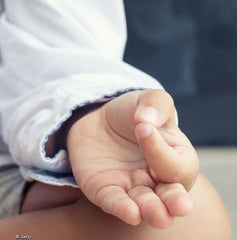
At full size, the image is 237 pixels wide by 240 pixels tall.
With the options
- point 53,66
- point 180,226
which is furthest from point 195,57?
point 180,226

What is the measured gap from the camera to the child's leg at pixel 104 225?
0.35 metres

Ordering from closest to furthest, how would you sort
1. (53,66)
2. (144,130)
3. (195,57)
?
1. (144,130)
2. (53,66)
3. (195,57)

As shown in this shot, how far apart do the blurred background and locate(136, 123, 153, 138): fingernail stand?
71cm

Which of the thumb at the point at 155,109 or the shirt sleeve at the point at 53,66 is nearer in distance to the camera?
the thumb at the point at 155,109

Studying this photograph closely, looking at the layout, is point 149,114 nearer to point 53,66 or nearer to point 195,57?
point 53,66

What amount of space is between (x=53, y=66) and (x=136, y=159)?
178mm

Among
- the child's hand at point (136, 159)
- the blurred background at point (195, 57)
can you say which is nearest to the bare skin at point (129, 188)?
the child's hand at point (136, 159)

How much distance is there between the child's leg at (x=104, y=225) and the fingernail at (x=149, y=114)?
0.29 feet

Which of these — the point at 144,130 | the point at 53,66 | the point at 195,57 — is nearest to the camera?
the point at 144,130

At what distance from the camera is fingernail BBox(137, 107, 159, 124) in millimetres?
291

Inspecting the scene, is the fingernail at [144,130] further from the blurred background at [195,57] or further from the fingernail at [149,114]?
the blurred background at [195,57]

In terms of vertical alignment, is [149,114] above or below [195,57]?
above

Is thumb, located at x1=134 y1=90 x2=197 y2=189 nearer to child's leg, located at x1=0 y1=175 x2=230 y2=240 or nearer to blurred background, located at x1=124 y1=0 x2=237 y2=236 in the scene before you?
child's leg, located at x1=0 y1=175 x2=230 y2=240

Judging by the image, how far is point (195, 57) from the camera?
1.01m
